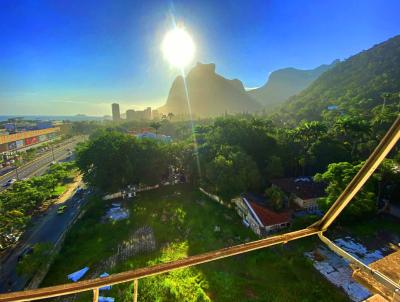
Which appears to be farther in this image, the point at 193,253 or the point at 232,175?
the point at 232,175

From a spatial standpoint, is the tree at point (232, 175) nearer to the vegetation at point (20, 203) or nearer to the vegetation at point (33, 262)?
the vegetation at point (33, 262)

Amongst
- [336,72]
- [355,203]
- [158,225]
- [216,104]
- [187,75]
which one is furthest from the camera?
[187,75]

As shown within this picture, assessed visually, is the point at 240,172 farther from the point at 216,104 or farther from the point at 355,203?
the point at 216,104

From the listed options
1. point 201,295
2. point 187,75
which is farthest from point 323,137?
point 187,75

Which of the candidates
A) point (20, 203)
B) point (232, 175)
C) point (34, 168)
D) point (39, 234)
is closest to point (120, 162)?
point (20, 203)

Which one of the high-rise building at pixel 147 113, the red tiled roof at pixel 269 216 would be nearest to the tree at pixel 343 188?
the red tiled roof at pixel 269 216

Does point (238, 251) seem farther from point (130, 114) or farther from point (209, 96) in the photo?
point (209, 96)
